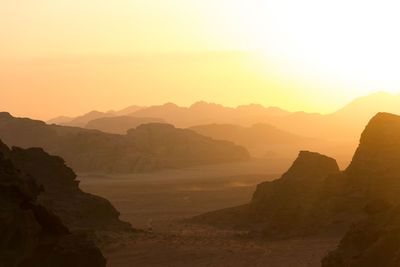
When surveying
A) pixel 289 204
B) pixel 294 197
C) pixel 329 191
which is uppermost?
pixel 329 191

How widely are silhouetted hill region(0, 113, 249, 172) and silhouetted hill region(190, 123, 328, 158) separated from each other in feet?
145

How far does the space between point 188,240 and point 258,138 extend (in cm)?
Answer: 15813

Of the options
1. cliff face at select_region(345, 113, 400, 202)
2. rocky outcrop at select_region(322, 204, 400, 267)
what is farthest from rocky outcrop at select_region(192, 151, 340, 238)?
rocky outcrop at select_region(322, 204, 400, 267)

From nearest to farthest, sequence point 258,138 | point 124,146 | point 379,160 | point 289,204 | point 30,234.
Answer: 1. point 30,234
2. point 379,160
3. point 289,204
4. point 124,146
5. point 258,138

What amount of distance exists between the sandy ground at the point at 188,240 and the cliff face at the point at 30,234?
1088 centimetres

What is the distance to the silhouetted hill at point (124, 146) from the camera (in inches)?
4209

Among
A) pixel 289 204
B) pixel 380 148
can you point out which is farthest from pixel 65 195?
pixel 380 148

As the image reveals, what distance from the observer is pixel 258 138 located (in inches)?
7446

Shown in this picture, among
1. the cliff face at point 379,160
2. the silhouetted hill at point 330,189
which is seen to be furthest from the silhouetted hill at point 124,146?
the cliff face at point 379,160

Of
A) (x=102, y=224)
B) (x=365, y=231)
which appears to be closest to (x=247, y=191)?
(x=102, y=224)

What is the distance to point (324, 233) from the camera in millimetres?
32156

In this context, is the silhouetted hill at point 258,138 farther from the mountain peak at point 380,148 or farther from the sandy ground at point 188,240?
the mountain peak at point 380,148

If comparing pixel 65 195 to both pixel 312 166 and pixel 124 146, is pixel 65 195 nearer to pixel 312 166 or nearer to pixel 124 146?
pixel 312 166

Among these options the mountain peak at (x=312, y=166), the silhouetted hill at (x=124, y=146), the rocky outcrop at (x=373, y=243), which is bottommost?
the rocky outcrop at (x=373, y=243)
